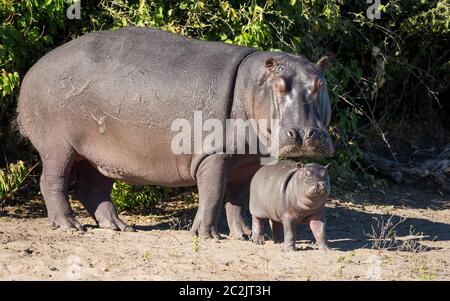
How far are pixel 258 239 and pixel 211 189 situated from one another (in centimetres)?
64

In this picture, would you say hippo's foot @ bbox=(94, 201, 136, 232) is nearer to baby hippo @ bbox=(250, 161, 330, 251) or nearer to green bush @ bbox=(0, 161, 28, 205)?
green bush @ bbox=(0, 161, 28, 205)

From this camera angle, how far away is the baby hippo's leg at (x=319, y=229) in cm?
729

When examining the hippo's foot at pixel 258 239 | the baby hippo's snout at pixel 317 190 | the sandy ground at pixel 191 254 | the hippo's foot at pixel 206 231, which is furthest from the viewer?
the hippo's foot at pixel 258 239

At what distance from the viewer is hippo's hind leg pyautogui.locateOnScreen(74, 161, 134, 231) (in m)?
8.35

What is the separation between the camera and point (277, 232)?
7.79 m

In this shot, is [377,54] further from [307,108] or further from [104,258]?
[104,258]

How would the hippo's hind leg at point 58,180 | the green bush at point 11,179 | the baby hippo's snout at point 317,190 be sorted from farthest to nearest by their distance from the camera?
1. the green bush at point 11,179
2. the hippo's hind leg at point 58,180
3. the baby hippo's snout at point 317,190

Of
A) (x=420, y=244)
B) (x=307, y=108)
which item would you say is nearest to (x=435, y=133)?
(x=420, y=244)

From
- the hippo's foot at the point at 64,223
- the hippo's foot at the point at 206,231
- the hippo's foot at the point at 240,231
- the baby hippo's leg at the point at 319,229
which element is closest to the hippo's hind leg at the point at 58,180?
the hippo's foot at the point at 64,223

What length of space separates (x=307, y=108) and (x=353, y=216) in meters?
2.82

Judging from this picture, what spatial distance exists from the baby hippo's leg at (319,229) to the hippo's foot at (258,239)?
0.55 m

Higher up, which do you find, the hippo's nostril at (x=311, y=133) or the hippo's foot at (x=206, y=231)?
the hippo's nostril at (x=311, y=133)

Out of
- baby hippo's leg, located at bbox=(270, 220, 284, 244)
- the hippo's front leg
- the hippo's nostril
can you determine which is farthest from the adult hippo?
baby hippo's leg, located at bbox=(270, 220, 284, 244)

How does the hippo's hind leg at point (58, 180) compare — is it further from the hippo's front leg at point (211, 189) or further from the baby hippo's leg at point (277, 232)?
the baby hippo's leg at point (277, 232)
